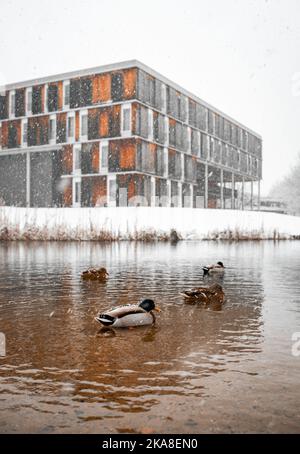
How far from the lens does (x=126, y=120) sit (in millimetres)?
38344

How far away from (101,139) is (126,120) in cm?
259

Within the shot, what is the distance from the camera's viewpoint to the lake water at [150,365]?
9.52 feet

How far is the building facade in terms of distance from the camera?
3841cm

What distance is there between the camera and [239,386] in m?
3.49

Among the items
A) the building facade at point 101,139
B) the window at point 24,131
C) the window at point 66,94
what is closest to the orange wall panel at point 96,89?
the building facade at point 101,139

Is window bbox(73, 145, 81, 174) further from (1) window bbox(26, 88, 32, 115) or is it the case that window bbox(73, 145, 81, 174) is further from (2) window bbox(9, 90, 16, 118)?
(2) window bbox(9, 90, 16, 118)

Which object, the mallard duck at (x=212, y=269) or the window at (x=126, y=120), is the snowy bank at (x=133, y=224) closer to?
the window at (x=126, y=120)

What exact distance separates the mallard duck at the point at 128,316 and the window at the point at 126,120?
110 feet

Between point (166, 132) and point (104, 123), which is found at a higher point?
point (104, 123)

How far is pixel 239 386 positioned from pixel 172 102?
1639 inches

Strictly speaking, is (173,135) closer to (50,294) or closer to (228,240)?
(228,240)

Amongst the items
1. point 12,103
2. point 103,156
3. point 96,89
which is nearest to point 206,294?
point 103,156

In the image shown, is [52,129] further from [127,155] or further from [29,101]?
[127,155]
